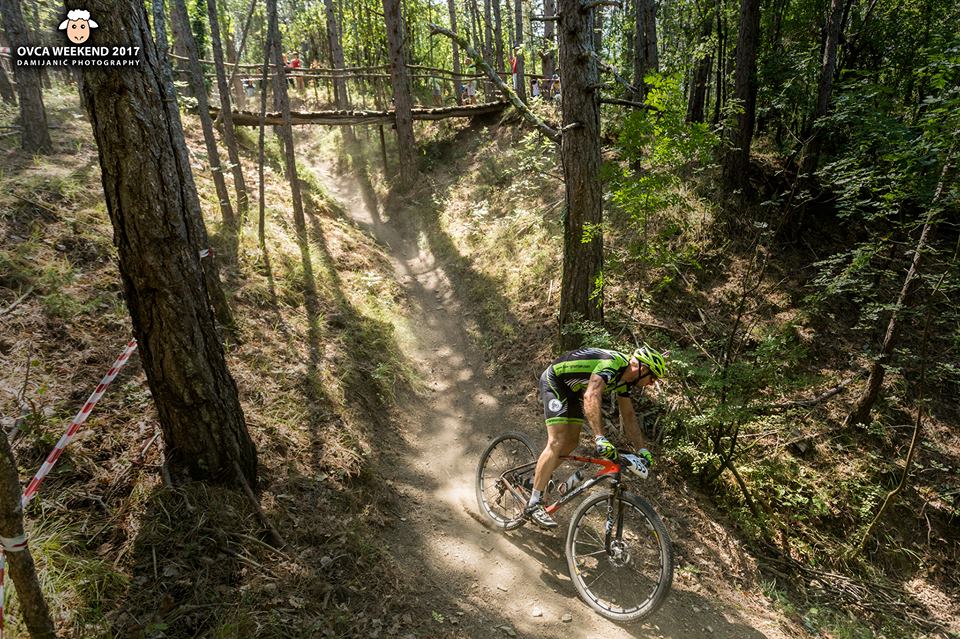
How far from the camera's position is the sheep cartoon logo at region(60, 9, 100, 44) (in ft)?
10.5

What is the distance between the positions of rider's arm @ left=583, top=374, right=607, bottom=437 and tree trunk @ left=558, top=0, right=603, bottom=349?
2909mm

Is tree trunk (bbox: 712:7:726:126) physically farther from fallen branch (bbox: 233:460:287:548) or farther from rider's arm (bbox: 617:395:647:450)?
fallen branch (bbox: 233:460:287:548)

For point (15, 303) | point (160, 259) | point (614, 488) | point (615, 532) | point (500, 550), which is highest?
point (160, 259)

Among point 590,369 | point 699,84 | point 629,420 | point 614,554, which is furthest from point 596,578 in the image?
point 699,84

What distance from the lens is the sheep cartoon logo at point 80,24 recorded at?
10.5 ft

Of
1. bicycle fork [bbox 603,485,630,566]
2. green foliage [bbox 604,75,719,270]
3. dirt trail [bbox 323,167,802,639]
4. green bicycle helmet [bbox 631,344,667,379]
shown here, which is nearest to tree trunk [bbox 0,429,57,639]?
dirt trail [bbox 323,167,802,639]

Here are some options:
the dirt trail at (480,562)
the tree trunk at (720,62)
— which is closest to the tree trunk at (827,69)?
the tree trunk at (720,62)

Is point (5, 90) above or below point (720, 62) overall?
above

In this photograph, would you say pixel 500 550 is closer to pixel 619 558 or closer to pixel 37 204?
pixel 619 558

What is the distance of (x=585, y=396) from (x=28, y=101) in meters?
11.4

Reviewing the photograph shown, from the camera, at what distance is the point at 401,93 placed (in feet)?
52.7

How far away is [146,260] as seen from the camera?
12.0 ft

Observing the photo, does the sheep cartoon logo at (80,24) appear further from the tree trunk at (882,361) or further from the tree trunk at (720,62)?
the tree trunk at (720,62)

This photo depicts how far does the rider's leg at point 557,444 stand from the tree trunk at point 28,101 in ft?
35.1
